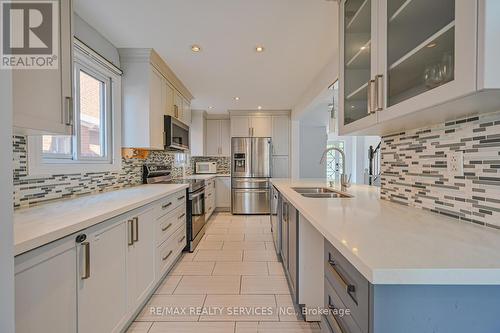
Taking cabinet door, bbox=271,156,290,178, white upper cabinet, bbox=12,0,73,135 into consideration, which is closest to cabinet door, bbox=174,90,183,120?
white upper cabinet, bbox=12,0,73,135

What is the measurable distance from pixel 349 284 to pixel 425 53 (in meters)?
0.92

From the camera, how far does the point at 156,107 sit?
289 centimetres

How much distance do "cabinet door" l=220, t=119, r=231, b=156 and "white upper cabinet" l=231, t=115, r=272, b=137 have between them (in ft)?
1.67

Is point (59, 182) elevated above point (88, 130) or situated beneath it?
situated beneath

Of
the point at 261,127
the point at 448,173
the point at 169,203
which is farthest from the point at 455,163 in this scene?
the point at 261,127

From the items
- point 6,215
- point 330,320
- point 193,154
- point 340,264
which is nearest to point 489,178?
point 340,264

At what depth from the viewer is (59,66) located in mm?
1309

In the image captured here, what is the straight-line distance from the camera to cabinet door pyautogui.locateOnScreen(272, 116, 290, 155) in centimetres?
551

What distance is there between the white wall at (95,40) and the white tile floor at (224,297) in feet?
7.41

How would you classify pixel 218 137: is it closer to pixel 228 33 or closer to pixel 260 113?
pixel 260 113

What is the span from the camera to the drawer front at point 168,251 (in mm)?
2181

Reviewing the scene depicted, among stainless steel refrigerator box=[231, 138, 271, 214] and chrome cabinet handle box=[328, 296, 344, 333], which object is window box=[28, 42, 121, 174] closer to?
chrome cabinet handle box=[328, 296, 344, 333]

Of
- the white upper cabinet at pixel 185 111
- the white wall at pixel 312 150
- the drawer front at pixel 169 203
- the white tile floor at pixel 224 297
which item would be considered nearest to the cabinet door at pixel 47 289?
the white tile floor at pixel 224 297

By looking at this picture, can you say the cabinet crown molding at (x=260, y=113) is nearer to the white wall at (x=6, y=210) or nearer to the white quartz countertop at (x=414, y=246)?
the white quartz countertop at (x=414, y=246)
